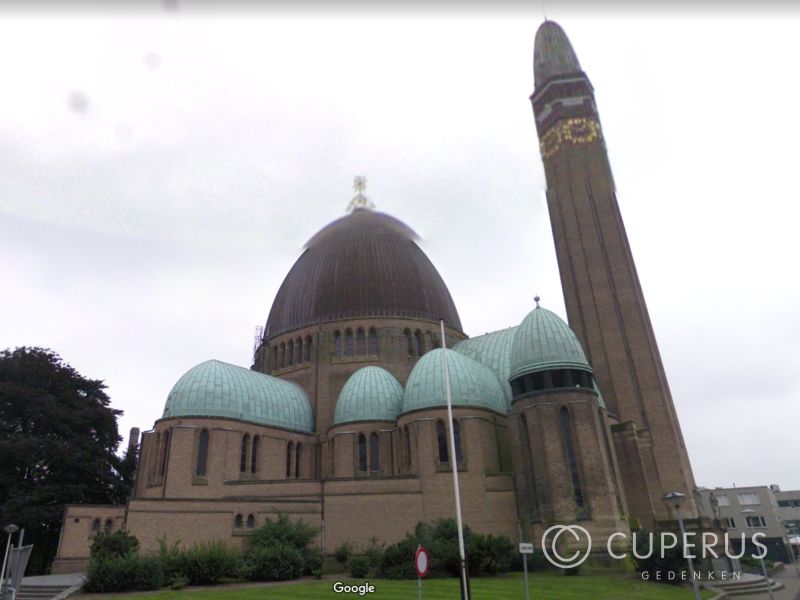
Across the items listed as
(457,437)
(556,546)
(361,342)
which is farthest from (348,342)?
(556,546)

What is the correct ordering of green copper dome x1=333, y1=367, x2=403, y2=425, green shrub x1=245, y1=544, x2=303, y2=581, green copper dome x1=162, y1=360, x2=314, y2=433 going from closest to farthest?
green shrub x1=245, y1=544, x2=303, y2=581, green copper dome x1=162, y1=360, x2=314, y2=433, green copper dome x1=333, y1=367, x2=403, y2=425

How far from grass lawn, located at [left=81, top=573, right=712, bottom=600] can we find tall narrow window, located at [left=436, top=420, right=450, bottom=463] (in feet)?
29.9

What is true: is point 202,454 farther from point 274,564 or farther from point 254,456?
point 274,564

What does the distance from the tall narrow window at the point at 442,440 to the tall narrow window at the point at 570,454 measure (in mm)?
6990

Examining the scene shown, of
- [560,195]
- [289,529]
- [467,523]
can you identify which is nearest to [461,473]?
[467,523]

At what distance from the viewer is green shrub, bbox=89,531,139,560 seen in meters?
25.3

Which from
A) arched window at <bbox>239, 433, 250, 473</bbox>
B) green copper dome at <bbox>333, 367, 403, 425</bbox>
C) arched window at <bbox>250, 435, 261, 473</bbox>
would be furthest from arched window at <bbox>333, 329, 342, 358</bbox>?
arched window at <bbox>239, 433, 250, 473</bbox>

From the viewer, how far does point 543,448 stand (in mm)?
32688

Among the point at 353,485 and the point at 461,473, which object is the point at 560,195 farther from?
the point at 353,485

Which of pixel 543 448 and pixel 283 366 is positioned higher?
pixel 283 366

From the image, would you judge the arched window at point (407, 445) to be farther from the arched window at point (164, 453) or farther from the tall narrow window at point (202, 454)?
the arched window at point (164, 453)

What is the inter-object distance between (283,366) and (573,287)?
978 inches

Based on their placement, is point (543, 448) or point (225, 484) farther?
point (225, 484)

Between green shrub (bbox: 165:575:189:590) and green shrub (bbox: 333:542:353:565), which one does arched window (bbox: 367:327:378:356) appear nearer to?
green shrub (bbox: 333:542:353:565)
